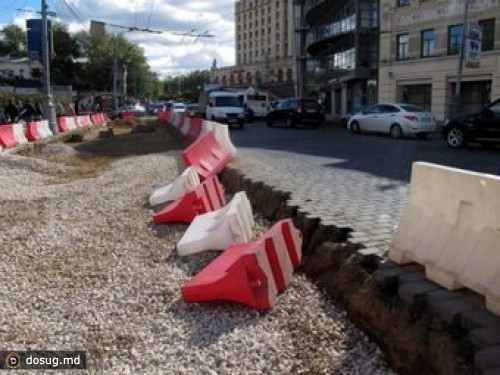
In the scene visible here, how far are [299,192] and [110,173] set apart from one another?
606 centimetres

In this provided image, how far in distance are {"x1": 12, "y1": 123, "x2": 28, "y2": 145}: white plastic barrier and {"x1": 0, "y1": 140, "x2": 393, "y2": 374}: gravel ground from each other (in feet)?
40.2

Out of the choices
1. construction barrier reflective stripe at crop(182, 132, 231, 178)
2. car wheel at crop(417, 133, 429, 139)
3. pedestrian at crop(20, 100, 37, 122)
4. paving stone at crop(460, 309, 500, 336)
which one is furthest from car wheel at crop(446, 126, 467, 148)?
pedestrian at crop(20, 100, 37, 122)

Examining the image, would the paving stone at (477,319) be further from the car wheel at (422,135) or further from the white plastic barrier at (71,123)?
the white plastic barrier at (71,123)

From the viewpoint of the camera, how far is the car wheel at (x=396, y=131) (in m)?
24.1

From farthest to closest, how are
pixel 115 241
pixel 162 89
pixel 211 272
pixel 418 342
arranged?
pixel 162 89 → pixel 115 241 → pixel 211 272 → pixel 418 342

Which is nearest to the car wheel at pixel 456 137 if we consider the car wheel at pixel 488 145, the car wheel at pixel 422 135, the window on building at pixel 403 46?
the car wheel at pixel 488 145

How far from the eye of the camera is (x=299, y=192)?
8289 mm

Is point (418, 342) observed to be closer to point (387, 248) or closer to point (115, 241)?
point (387, 248)

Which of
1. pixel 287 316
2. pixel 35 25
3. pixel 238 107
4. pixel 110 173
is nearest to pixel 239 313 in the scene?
pixel 287 316

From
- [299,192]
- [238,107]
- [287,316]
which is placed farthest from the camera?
[238,107]

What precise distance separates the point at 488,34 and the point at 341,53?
2158 centimetres

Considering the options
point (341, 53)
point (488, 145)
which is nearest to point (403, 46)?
point (341, 53)

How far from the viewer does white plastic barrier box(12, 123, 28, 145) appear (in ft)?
63.8

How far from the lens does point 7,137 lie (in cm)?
1830
